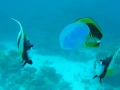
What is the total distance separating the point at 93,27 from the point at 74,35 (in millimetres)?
192

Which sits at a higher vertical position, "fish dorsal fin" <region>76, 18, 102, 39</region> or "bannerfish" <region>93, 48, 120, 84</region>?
"fish dorsal fin" <region>76, 18, 102, 39</region>

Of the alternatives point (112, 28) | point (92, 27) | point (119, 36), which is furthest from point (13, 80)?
point (112, 28)

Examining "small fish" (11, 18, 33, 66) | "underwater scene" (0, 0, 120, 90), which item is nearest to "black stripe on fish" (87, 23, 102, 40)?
"underwater scene" (0, 0, 120, 90)

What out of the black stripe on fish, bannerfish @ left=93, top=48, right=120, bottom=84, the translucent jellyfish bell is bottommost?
bannerfish @ left=93, top=48, right=120, bottom=84

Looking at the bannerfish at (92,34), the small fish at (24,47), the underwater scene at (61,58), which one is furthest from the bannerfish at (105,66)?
the small fish at (24,47)

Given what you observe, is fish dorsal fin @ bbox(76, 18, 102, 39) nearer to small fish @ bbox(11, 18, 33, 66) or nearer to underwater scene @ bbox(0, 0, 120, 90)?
underwater scene @ bbox(0, 0, 120, 90)

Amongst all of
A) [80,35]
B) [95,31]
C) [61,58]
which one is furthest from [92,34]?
[61,58]

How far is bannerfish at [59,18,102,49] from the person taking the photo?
1.33 metres

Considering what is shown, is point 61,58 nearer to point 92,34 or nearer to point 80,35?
point 92,34

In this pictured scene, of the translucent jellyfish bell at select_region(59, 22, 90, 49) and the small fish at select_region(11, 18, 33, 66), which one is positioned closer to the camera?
the translucent jellyfish bell at select_region(59, 22, 90, 49)

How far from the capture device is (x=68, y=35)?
133cm

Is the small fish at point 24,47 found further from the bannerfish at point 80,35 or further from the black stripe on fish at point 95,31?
the black stripe on fish at point 95,31

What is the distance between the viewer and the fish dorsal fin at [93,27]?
1450 mm

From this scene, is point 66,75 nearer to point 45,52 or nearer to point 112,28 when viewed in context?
point 45,52
